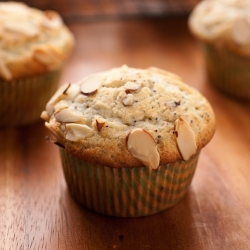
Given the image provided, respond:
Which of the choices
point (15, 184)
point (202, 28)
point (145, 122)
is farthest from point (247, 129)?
point (15, 184)

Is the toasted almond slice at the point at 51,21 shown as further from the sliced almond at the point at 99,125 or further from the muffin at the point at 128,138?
the sliced almond at the point at 99,125

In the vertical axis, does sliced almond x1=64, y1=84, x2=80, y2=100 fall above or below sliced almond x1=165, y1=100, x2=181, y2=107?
below

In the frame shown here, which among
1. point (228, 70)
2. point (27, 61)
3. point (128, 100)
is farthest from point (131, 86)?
point (228, 70)

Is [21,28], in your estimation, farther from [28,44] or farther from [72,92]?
[72,92]

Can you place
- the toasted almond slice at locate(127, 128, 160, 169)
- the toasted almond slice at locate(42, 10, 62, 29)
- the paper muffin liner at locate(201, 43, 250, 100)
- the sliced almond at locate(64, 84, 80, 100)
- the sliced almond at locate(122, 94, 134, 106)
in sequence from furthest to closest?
1. the paper muffin liner at locate(201, 43, 250, 100)
2. the toasted almond slice at locate(42, 10, 62, 29)
3. the sliced almond at locate(64, 84, 80, 100)
4. the sliced almond at locate(122, 94, 134, 106)
5. the toasted almond slice at locate(127, 128, 160, 169)

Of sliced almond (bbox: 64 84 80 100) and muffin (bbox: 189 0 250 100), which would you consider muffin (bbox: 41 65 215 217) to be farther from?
muffin (bbox: 189 0 250 100)

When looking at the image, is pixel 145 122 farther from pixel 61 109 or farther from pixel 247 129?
pixel 247 129

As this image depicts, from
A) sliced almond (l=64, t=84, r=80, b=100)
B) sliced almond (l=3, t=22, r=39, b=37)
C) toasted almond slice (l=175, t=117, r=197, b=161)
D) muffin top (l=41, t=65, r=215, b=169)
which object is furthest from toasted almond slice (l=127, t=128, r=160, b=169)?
sliced almond (l=3, t=22, r=39, b=37)
